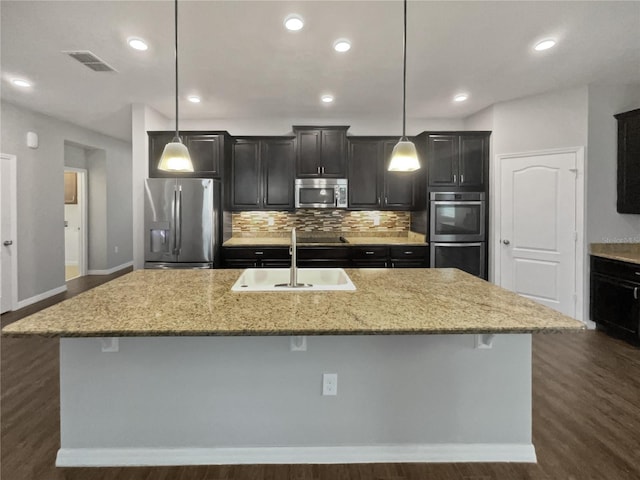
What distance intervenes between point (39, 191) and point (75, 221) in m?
2.81

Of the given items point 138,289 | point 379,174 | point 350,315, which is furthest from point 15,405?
point 379,174

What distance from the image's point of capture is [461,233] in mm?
4418

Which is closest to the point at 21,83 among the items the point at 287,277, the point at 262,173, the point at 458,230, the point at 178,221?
the point at 178,221

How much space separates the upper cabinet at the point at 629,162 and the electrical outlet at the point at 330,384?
12.3 feet

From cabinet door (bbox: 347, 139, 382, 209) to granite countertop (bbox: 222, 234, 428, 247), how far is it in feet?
1.53

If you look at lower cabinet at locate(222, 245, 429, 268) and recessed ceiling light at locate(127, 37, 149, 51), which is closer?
recessed ceiling light at locate(127, 37, 149, 51)

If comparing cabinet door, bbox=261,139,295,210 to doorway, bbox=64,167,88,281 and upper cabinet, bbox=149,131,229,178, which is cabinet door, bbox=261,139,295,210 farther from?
doorway, bbox=64,167,88,281

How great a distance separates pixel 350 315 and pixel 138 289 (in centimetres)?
124

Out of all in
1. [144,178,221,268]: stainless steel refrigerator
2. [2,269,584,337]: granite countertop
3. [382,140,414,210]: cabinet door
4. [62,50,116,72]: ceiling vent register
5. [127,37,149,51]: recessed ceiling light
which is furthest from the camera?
[382,140,414,210]: cabinet door

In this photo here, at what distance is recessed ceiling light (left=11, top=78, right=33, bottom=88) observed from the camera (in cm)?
364

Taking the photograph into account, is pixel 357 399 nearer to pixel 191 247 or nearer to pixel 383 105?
pixel 191 247

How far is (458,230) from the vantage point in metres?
4.41

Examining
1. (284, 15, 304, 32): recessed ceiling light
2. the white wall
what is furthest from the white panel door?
(284, 15, 304, 32): recessed ceiling light

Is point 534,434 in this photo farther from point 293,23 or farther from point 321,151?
point 321,151
